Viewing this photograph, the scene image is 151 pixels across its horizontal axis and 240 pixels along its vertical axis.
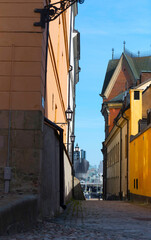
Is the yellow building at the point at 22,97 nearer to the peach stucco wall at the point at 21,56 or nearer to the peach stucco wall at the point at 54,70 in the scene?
the peach stucco wall at the point at 21,56

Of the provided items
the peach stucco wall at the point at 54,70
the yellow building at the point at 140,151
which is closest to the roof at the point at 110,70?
the yellow building at the point at 140,151

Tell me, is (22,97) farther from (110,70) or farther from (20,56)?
(110,70)

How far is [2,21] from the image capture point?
30.9 feet

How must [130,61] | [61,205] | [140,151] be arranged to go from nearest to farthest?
[61,205] < [140,151] < [130,61]

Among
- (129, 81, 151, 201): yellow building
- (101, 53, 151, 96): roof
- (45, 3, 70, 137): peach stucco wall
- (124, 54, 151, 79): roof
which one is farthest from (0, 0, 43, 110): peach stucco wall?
(124, 54, 151, 79): roof

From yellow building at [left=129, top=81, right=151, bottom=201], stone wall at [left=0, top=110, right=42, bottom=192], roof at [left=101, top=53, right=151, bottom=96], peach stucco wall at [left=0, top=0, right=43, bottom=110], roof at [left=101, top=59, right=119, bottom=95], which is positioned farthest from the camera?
roof at [left=101, top=59, right=119, bottom=95]

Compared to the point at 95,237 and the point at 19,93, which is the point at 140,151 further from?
the point at 95,237

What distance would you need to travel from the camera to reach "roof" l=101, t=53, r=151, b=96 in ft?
187

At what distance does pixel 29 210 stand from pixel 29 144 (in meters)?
1.79

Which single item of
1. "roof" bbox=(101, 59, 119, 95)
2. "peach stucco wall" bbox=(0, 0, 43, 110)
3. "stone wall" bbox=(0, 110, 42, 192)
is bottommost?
"stone wall" bbox=(0, 110, 42, 192)

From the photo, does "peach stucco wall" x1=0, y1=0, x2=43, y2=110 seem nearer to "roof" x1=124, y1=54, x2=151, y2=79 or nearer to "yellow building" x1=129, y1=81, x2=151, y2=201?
"yellow building" x1=129, y1=81, x2=151, y2=201

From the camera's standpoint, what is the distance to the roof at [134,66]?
57119mm

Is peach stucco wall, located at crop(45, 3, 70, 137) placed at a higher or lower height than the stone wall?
higher

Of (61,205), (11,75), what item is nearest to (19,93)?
(11,75)
